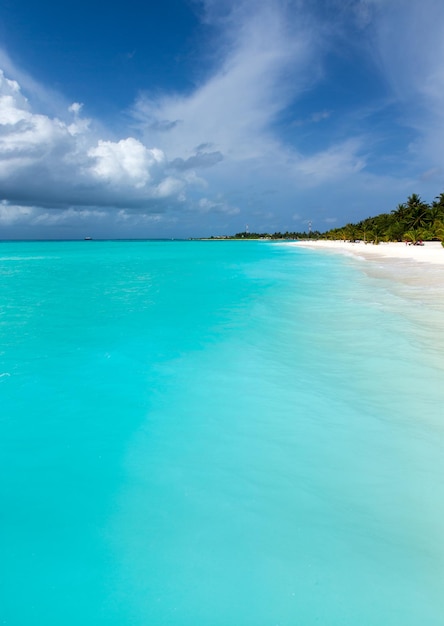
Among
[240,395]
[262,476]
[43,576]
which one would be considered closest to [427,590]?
[262,476]

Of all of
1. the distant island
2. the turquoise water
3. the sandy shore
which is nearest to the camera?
the turquoise water

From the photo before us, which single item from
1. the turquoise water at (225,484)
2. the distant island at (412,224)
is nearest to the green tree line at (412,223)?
the distant island at (412,224)

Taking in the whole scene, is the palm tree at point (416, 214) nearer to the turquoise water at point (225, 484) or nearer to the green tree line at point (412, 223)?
the green tree line at point (412, 223)

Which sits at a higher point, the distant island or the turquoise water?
the distant island

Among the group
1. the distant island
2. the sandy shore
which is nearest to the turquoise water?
the sandy shore

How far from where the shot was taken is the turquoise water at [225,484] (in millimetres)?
2727

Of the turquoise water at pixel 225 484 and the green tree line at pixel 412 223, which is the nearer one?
the turquoise water at pixel 225 484

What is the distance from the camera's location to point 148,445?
4.78 meters

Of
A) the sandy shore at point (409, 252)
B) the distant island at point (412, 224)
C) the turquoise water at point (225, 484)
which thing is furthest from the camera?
the distant island at point (412, 224)

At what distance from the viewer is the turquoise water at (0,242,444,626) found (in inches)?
107

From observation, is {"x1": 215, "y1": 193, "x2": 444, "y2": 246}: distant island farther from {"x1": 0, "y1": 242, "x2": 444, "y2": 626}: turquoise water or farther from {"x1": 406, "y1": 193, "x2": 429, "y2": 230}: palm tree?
{"x1": 0, "y1": 242, "x2": 444, "y2": 626}: turquoise water

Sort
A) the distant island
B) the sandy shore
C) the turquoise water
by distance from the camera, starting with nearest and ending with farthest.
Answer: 1. the turquoise water
2. the sandy shore
3. the distant island

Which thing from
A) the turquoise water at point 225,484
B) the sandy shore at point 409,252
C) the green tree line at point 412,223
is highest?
the green tree line at point 412,223

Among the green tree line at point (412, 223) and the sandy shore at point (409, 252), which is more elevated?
the green tree line at point (412, 223)
